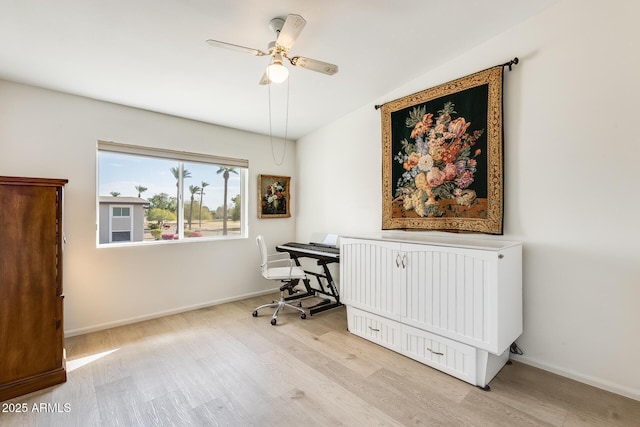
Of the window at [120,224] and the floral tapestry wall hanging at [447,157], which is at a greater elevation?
the floral tapestry wall hanging at [447,157]

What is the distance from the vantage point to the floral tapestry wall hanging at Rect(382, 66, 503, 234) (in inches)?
92.9

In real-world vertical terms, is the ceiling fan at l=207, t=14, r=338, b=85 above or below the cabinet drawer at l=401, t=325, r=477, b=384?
above

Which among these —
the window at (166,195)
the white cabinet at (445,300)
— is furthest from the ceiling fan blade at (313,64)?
the window at (166,195)

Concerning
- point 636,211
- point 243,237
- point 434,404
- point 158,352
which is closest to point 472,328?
point 434,404

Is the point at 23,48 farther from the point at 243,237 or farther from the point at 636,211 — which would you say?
the point at 636,211

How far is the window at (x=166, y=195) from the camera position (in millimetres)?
3088

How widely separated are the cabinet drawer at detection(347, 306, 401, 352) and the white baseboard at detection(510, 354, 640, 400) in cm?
93

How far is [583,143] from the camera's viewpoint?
2.01 metres

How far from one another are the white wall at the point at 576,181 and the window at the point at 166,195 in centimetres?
310

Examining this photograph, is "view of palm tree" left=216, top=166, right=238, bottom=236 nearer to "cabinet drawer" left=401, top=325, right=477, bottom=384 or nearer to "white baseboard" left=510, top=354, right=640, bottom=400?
"cabinet drawer" left=401, top=325, right=477, bottom=384

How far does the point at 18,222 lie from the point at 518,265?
3598mm

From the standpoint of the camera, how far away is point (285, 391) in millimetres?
1952

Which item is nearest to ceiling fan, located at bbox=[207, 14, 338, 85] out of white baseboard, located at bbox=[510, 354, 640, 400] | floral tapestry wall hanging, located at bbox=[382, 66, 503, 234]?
floral tapestry wall hanging, located at bbox=[382, 66, 503, 234]

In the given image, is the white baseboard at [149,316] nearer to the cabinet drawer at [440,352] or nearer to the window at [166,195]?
the window at [166,195]
